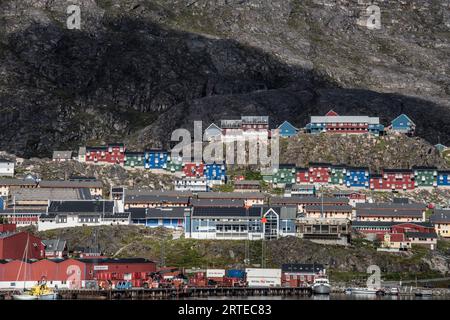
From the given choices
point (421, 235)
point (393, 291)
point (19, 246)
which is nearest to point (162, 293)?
point (19, 246)

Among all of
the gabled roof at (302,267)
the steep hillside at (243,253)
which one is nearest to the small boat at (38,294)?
the steep hillside at (243,253)

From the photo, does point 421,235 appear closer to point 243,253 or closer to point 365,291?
point 365,291

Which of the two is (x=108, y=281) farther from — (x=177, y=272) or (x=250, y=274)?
(x=250, y=274)

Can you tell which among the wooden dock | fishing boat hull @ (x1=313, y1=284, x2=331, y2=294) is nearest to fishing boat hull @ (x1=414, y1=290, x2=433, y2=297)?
fishing boat hull @ (x1=313, y1=284, x2=331, y2=294)
